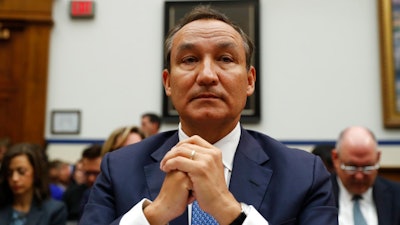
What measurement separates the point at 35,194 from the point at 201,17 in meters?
2.04

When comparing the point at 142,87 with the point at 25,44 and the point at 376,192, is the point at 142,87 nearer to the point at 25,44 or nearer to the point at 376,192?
the point at 25,44

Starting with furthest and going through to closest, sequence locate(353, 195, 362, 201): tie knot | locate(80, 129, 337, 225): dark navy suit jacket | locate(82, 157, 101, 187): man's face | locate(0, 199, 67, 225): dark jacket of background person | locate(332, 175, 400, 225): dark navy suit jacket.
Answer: locate(82, 157, 101, 187): man's face < locate(0, 199, 67, 225): dark jacket of background person < locate(353, 195, 362, 201): tie knot < locate(332, 175, 400, 225): dark navy suit jacket < locate(80, 129, 337, 225): dark navy suit jacket

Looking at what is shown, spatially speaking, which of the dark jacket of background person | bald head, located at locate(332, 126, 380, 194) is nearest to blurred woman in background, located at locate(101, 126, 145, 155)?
the dark jacket of background person

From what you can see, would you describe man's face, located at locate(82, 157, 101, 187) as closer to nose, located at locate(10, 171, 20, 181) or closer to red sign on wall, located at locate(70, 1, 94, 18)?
nose, located at locate(10, 171, 20, 181)

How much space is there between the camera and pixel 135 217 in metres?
1.27

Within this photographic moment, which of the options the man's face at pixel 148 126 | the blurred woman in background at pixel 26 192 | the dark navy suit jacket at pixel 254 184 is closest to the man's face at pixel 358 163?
the dark navy suit jacket at pixel 254 184

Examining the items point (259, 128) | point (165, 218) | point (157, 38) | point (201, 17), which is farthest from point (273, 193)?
point (157, 38)

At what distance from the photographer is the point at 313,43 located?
217 inches

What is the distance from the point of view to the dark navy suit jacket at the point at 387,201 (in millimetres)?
2496

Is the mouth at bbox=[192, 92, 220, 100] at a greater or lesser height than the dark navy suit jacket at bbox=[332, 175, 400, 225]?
greater

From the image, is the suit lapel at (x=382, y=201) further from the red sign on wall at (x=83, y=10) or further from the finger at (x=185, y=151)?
the red sign on wall at (x=83, y=10)

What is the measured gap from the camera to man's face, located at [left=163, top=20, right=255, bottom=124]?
140 cm

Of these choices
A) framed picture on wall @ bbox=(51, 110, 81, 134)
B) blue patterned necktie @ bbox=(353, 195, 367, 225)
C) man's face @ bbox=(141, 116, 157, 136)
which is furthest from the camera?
framed picture on wall @ bbox=(51, 110, 81, 134)

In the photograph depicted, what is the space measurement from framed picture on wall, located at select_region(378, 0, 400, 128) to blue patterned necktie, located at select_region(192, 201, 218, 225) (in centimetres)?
436
